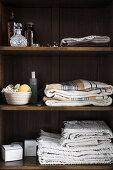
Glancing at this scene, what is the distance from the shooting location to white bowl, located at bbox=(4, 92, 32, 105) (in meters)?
1.66

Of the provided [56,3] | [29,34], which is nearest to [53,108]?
[29,34]

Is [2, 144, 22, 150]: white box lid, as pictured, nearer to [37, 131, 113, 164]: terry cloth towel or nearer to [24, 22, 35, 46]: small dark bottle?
[37, 131, 113, 164]: terry cloth towel

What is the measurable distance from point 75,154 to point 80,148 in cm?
5

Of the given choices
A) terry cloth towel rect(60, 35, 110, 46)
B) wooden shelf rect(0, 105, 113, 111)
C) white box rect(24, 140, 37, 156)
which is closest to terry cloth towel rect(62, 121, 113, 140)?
wooden shelf rect(0, 105, 113, 111)

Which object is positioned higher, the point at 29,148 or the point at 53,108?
the point at 53,108

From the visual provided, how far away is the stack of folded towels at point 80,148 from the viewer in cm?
169

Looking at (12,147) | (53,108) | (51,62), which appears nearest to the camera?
(53,108)

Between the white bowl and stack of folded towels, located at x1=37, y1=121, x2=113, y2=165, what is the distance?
1.01 feet

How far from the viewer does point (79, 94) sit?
1.69 m

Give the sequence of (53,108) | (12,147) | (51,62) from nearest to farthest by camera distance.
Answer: (53,108) < (12,147) < (51,62)

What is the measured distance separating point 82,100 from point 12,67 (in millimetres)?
622

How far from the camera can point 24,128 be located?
1.98 metres

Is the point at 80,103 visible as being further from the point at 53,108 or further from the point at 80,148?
the point at 80,148

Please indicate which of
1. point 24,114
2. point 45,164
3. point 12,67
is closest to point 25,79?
point 12,67
